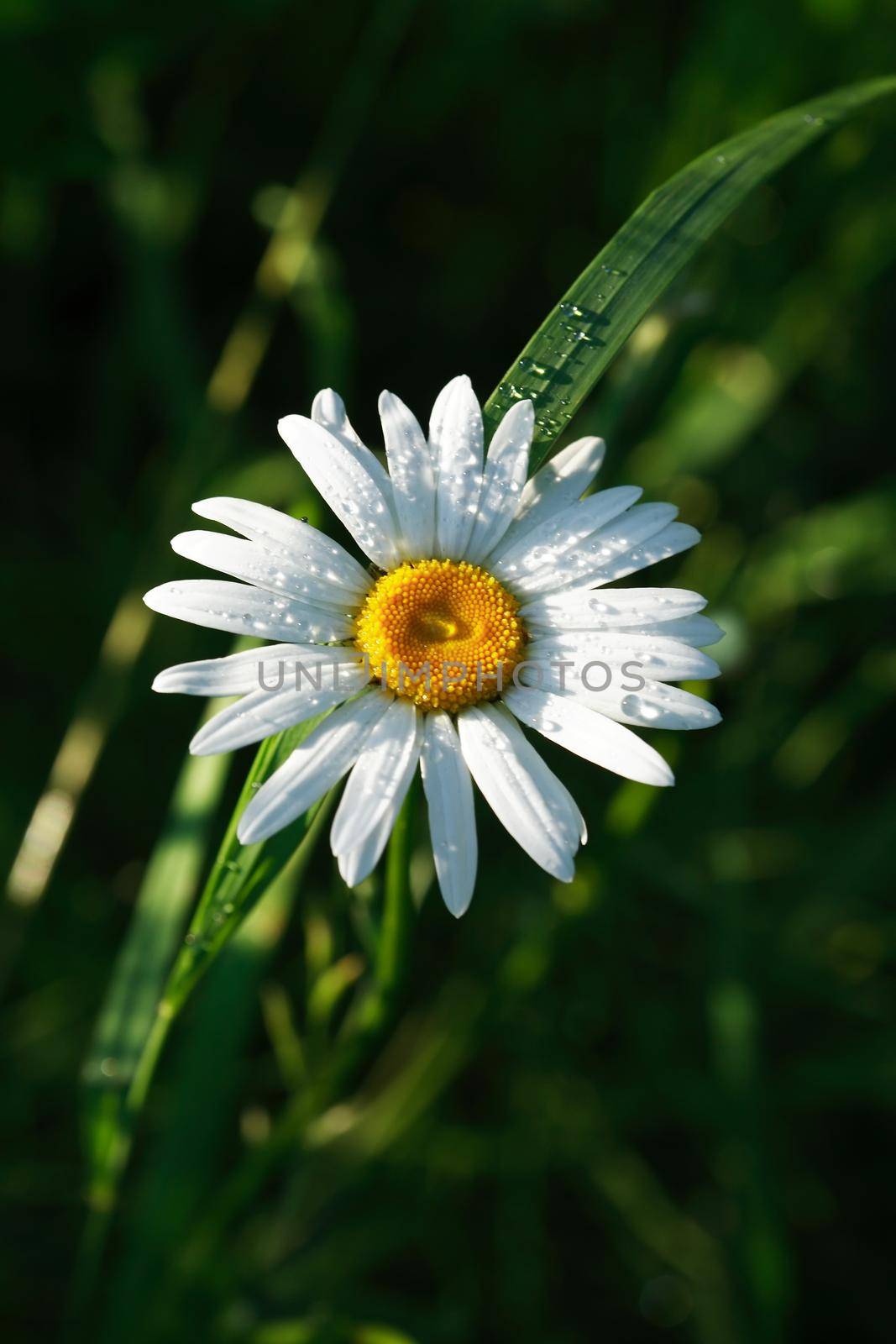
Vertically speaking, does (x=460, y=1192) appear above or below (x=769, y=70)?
below

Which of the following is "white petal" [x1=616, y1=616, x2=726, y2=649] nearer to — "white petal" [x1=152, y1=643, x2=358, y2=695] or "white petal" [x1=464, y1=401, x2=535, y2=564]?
"white petal" [x1=464, y1=401, x2=535, y2=564]

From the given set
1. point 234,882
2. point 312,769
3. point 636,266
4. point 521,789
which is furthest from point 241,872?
point 636,266

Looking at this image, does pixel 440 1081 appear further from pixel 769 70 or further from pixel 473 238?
pixel 769 70

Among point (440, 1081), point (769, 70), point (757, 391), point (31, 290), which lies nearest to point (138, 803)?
point (440, 1081)

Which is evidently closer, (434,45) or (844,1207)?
(844,1207)

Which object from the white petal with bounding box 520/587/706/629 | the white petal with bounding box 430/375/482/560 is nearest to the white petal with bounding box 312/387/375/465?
the white petal with bounding box 430/375/482/560

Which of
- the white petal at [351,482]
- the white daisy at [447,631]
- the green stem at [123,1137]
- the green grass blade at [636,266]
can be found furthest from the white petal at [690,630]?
the green stem at [123,1137]
